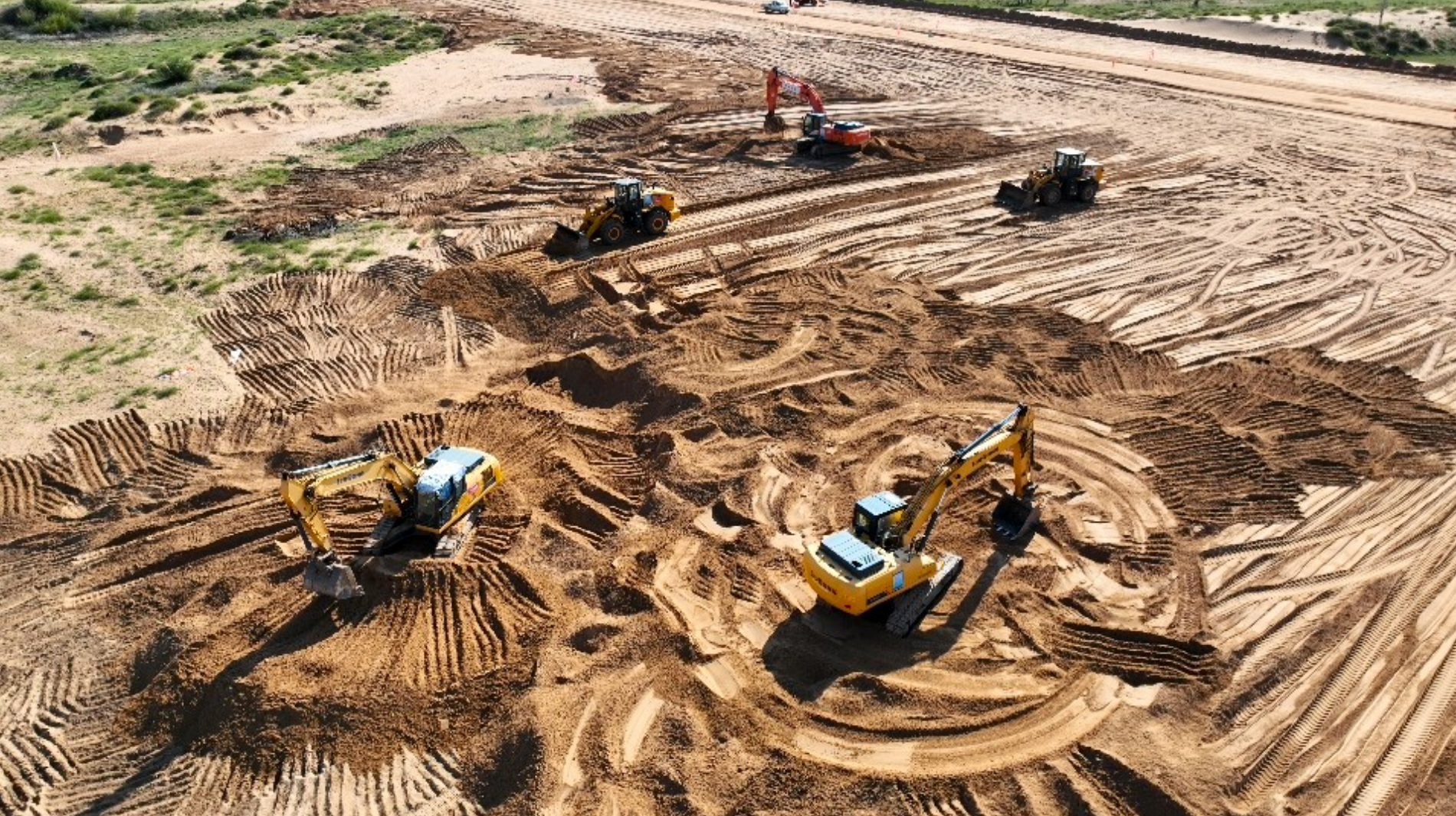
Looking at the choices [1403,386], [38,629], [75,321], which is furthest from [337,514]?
[1403,386]

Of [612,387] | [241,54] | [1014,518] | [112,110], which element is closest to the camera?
[1014,518]

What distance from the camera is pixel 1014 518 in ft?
52.9

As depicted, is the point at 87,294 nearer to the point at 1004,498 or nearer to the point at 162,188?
the point at 162,188

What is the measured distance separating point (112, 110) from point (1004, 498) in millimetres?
35628

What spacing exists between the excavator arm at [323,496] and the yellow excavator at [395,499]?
0.4 inches

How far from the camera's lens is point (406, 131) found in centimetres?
3631

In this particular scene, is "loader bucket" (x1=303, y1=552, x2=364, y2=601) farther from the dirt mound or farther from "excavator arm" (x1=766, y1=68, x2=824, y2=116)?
"excavator arm" (x1=766, y1=68, x2=824, y2=116)

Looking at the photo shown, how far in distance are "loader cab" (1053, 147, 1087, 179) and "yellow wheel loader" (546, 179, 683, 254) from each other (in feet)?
35.8

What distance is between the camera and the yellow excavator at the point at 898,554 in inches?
539

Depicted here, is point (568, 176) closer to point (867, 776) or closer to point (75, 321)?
point (75, 321)

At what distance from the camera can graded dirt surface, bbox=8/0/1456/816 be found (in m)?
12.5

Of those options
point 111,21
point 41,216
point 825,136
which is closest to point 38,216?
point 41,216

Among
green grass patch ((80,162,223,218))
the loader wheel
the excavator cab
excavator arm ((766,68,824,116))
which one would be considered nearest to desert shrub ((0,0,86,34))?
green grass patch ((80,162,223,218))

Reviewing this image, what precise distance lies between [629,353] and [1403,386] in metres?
15.6
